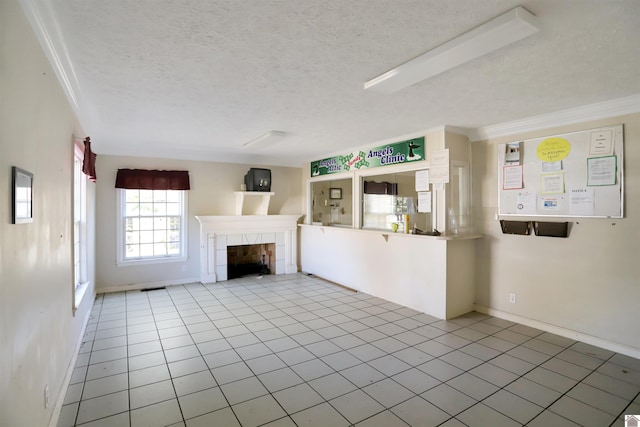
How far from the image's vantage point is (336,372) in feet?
9.27

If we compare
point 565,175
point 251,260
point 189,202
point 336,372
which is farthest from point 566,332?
point 189,202

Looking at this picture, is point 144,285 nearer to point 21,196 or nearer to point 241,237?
point 241,237

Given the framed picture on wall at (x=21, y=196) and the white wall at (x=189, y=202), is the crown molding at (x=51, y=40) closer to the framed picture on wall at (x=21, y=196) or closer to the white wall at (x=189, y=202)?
the framed picture on wall at (x=21, y=196)

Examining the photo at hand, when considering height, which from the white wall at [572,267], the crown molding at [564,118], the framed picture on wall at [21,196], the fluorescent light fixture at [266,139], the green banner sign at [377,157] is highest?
the fluorescent light fixture at [266,139]

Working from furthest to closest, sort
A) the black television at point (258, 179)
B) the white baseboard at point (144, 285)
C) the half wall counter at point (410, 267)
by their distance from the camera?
the black television at point (258, 179), the white baseboard at point (144, 285), the half wall counter at point (410, 267)

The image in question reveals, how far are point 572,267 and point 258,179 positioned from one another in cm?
503

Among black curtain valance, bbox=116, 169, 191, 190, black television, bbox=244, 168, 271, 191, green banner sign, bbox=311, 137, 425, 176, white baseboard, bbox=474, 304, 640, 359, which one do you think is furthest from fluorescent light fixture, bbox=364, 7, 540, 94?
black curtain valance, bbox=116, 169, 191, 190

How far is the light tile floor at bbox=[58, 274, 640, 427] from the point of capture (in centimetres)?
226

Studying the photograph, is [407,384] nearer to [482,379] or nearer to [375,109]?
[482,379]

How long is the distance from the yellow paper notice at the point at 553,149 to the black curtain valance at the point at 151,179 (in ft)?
17.9

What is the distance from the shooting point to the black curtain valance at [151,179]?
544 cm

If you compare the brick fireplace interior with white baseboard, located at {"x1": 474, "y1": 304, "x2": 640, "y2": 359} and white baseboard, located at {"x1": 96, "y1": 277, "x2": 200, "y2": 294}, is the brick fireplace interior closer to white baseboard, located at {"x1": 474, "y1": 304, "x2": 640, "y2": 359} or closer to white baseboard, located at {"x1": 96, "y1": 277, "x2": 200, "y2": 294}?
white baseboard, located at {"x1": 96, "y1": 277, "x2": 200, "y2": 294}

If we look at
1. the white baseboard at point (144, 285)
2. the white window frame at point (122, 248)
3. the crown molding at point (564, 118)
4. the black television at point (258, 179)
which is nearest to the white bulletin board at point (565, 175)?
the crown molding at point (564, 118)

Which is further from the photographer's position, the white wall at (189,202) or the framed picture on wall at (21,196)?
the white wall at (189,202)
